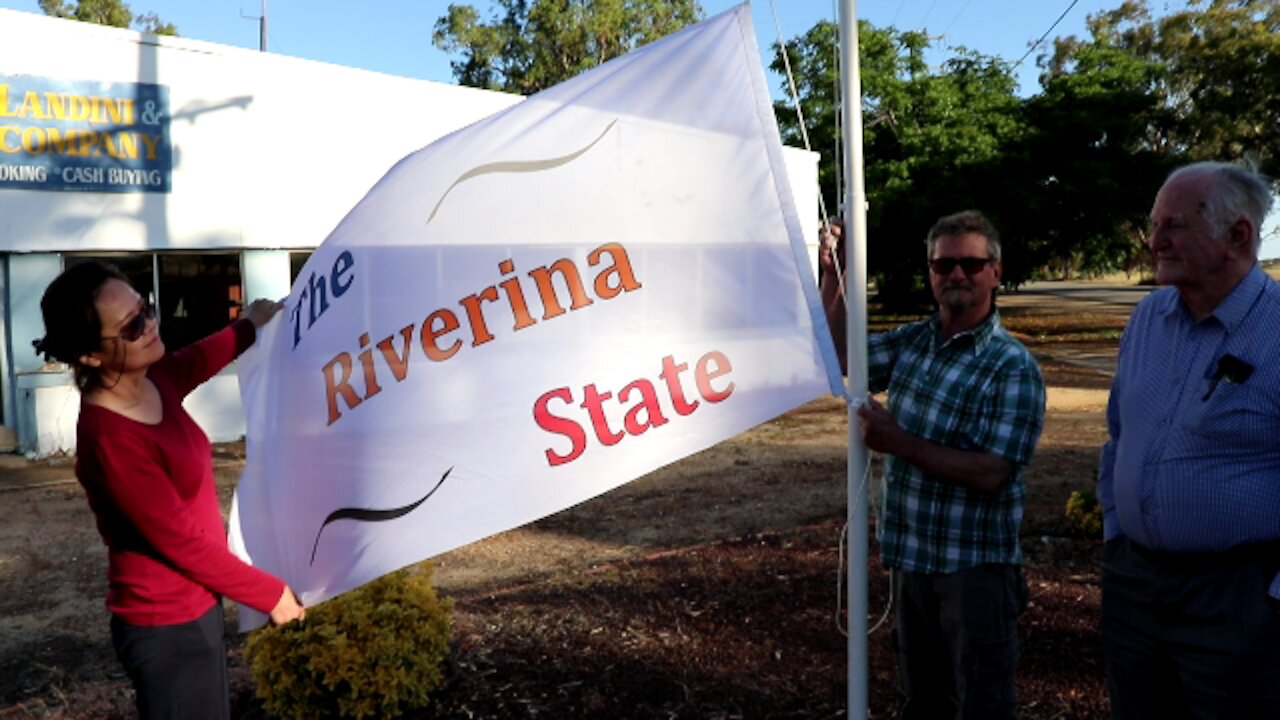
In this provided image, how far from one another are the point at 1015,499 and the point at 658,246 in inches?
46.0

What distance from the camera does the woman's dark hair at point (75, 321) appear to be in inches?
96.8

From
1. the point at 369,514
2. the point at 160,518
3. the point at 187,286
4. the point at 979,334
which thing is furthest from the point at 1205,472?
the point at 187,286

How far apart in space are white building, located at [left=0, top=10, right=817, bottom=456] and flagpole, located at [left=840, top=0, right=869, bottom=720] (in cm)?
1073

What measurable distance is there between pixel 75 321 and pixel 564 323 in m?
1.12

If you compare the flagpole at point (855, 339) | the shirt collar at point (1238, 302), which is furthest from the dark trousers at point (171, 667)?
the shirt collar at point (1238, 302)

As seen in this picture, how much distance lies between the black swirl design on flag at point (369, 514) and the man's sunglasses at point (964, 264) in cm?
137

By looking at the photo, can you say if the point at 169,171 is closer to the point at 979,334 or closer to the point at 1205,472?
the point at 979,334

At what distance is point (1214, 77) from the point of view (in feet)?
102

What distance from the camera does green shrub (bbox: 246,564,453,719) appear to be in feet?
12.0

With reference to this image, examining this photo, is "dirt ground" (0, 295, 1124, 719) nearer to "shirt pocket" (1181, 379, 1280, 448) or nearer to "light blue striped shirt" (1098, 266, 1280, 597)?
"light blue striped shirt" (1098, 266, 1280, 597)

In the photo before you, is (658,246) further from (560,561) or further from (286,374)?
(560,561)

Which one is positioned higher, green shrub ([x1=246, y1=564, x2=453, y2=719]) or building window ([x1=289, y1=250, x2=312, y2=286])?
building window ([x1=289, y1=250, x2=312, y2=286])

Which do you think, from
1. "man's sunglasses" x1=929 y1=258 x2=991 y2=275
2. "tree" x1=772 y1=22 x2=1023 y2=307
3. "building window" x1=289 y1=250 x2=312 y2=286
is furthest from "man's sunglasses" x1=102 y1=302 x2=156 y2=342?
"tree" x1=772 y1=22 x2=1023 y2=307

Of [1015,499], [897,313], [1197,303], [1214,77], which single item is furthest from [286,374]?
[1214,77]
